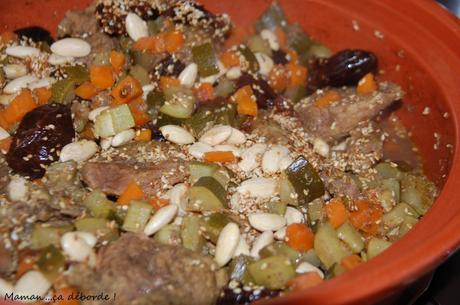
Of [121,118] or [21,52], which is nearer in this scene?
[121,118]

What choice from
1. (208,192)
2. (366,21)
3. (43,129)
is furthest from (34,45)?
(366,21)

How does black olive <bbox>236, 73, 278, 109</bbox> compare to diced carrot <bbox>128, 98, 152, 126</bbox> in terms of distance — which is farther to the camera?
black olive <bbox>236, 73, 278, 109</bbox>

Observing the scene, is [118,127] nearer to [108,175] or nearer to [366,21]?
[108,175]

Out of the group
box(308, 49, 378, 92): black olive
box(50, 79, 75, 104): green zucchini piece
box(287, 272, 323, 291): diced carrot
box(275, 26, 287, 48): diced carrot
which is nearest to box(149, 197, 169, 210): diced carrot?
box(287, 272, 323, 291): diced carrot

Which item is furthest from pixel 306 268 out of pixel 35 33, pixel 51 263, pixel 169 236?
pixel 35 33

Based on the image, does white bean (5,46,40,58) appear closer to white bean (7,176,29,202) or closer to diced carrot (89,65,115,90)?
diced carrot (89,65,115,90)

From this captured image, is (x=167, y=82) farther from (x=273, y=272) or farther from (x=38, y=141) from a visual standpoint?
(x=273, y=272)

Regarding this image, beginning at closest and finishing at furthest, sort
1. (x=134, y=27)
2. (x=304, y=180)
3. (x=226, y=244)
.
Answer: (x=226, y=244)
(x=304, y=180)
(x=134, y=27)
